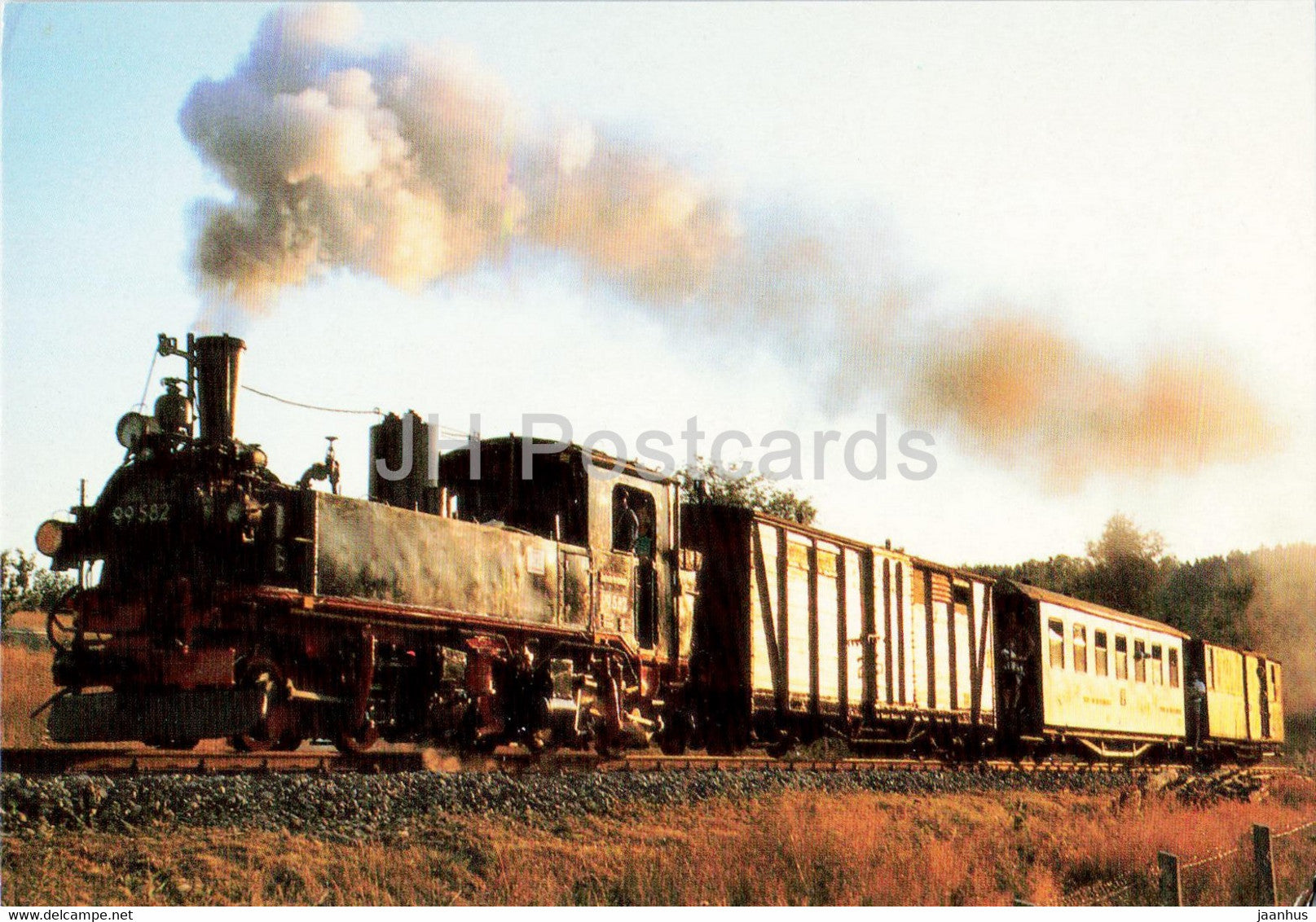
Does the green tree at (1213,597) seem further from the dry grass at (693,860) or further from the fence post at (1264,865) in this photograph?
the fence post at (1264,865)

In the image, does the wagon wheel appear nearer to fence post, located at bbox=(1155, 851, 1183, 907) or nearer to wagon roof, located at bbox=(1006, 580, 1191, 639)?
fence post, located at bbox=(1155, 851, 1183, 907)

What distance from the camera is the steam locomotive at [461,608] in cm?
851

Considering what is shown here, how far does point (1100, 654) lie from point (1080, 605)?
38.6 inches

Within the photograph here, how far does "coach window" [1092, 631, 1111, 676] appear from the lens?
65.9 ft

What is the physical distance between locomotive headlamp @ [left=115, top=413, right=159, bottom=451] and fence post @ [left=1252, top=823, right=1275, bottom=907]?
875 cm

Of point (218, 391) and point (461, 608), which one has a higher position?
point (218, 391)

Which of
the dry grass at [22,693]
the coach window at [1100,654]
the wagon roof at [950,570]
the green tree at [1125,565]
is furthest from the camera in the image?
the green tree at [1125,565]

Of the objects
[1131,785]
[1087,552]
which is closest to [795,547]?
[1131,785]

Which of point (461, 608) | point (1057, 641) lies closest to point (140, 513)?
point (461, 608)

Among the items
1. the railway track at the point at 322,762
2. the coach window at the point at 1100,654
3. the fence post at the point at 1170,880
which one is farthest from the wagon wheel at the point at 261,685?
the coach window at the point at 1100,654

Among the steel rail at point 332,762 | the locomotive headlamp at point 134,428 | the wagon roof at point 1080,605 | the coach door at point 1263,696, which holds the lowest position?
the coach door at point 1263,696

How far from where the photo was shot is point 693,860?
874 cm

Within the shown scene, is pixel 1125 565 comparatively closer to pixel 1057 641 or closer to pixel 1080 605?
pixel 1080 605

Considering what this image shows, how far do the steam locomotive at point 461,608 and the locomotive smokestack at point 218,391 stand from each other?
18mm
